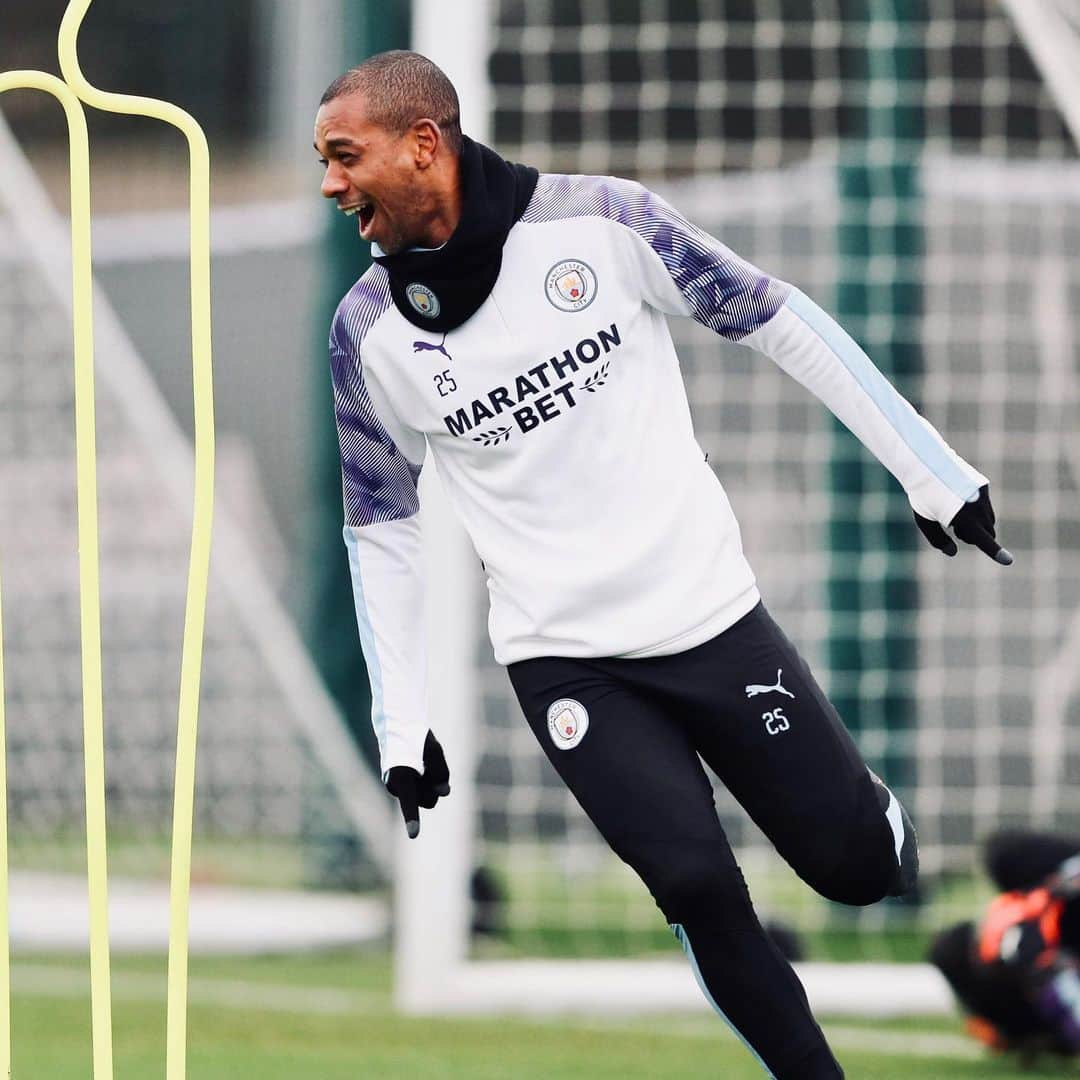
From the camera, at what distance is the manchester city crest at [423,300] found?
4027 mm

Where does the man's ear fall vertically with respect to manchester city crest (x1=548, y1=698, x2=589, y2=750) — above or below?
above

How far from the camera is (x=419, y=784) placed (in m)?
4.30

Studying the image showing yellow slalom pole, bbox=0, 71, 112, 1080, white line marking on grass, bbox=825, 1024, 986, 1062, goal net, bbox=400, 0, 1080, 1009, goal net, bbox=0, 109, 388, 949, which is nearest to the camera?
yellow slalom pole, bbox=0, 71, 112, 1080

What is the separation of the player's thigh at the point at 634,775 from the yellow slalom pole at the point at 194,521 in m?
0.84

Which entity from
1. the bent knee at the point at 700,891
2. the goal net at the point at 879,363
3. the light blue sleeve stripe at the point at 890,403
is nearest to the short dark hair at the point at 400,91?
the light blue sleeve stripe at the point at 890,403

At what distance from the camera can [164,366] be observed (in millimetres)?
10961

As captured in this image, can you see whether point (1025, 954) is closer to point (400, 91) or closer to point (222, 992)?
point (400, 91)

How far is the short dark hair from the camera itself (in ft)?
12.7

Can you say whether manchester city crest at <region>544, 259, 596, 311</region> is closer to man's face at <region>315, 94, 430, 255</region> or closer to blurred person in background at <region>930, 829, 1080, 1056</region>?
man's face at <region>315, 94, 430, 255</region>

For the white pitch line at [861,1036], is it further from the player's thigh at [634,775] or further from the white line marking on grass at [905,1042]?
the player's thigh at [634,775]

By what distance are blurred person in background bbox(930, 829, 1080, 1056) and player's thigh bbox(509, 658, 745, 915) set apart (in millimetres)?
1667

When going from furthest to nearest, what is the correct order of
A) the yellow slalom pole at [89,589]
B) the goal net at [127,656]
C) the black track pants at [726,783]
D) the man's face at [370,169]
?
1. the goal net at [127,656]
2. the black track pants at [726,783]
3. the man's face at [370,169]
4. the yellow slalom pole at [89,589]

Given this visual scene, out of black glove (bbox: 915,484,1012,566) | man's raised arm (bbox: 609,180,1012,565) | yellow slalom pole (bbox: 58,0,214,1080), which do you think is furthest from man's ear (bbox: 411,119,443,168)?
black glove (bbox: 915,484,1012,566)

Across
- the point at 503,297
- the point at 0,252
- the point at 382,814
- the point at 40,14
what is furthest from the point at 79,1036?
the point at 40,14
